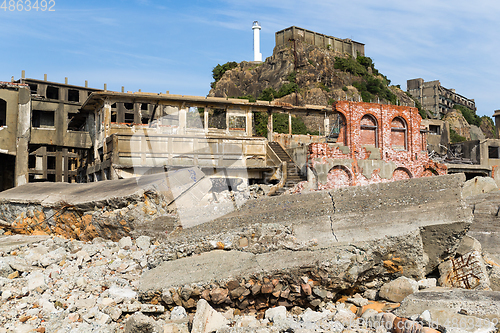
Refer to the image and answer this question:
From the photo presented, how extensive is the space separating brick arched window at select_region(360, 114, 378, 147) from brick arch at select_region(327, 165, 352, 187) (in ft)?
6.63

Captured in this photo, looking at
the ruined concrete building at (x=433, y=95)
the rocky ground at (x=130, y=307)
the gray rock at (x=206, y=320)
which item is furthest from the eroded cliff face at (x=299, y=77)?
the gray rock at (x=206, y=320)

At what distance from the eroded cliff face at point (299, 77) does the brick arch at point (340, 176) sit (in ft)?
106

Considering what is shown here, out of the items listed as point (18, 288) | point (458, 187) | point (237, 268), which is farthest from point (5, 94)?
point (458, 187)

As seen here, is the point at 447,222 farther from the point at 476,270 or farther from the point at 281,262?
the point at 281,262

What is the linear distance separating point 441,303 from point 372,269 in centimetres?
90


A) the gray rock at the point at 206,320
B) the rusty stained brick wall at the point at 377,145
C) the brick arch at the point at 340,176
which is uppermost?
the rusty stained brick wall at the point at 377,145

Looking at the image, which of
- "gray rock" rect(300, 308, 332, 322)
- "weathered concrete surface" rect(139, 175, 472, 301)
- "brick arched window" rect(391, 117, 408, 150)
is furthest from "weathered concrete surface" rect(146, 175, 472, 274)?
"brick arched window" rect(391, 117, 408, 150)

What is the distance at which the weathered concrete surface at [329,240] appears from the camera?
14.5ft

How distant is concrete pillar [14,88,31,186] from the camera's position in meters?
20.6

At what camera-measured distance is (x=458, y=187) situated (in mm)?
4879

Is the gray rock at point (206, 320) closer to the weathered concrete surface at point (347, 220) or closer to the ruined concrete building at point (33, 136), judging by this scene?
the weathered concrete surface at point (347, 220)

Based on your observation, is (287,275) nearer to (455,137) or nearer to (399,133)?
(399,133)

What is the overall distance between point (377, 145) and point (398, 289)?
1511 cm

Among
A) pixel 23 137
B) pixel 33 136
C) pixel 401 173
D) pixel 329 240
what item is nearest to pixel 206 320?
pixel 329 240
